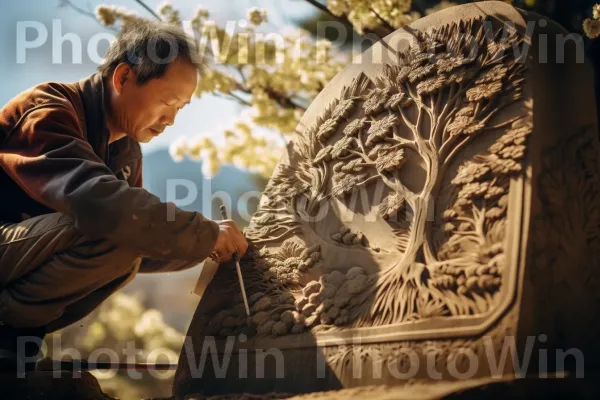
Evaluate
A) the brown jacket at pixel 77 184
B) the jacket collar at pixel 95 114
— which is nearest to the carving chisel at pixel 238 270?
the brown jacket at pixel 77 184

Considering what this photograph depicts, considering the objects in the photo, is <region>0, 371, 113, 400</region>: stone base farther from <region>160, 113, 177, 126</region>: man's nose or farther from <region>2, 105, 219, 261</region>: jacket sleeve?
<region>160, 113, 177, 126</region>: man's nose

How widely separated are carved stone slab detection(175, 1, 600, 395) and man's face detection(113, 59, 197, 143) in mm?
462

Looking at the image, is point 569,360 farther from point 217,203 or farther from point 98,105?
point 217,203

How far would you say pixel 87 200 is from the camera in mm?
1907

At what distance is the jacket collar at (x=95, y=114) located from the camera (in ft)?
7.48

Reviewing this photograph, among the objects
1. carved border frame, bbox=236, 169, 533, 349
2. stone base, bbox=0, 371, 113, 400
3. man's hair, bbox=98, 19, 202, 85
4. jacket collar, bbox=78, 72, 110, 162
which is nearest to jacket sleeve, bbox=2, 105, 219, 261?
jacket collar, bbox=78, 72, 110, 162

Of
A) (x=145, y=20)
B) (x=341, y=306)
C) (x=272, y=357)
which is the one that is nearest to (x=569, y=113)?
(x=341, y=306)

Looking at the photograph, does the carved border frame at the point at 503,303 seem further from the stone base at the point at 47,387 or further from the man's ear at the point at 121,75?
the man's ear at the point at 121,75

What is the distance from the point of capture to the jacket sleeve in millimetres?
1915

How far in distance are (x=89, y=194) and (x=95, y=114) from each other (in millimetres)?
463

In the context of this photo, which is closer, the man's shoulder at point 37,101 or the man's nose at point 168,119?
the man's shoulder at point 37,101

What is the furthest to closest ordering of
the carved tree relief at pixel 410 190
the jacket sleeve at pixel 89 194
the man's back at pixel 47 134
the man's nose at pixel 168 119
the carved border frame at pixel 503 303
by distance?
the man's nose at pixel 168 119
the man's back at pixel 47 134
the jacket sleeve at pixel 89 194
the carved tree relief at pixel 410 190
the carved border frame at pixel 503 303

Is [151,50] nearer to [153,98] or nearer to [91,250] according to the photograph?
[153,98]

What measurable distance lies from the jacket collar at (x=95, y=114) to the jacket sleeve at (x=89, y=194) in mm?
156
